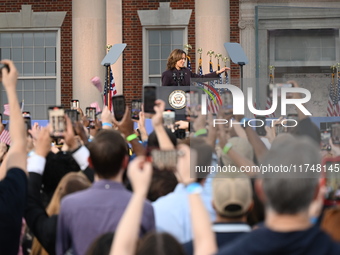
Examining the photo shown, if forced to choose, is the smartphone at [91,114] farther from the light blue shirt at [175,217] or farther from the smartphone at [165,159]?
the smartphone at [165,159]

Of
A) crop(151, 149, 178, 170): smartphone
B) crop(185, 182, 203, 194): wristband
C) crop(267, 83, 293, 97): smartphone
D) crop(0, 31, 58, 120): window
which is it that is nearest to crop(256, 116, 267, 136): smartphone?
crop(267, 83, 293, 97): smartphone

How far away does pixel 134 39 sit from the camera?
766 inches

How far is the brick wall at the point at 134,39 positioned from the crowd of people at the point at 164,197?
1332 centimetres

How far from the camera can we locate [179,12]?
759 inches

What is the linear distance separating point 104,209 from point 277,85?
Answer: 67.0 inches

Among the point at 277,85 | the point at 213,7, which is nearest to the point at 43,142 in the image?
the point at 277,85

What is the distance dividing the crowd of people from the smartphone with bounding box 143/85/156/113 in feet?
1.05

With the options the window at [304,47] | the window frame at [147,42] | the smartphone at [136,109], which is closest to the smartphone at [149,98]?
the smartphone at [136,109]

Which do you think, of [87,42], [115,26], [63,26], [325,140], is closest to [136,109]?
[325,140]

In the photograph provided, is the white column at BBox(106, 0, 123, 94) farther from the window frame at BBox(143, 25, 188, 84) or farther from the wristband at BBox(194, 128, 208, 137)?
the wristband at BBox(194, 128, 208, 137)

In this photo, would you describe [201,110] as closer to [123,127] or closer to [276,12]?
[123,127]

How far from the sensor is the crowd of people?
288cm

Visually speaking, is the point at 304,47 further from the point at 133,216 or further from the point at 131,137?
the point at 133,216

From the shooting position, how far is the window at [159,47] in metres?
19.4
